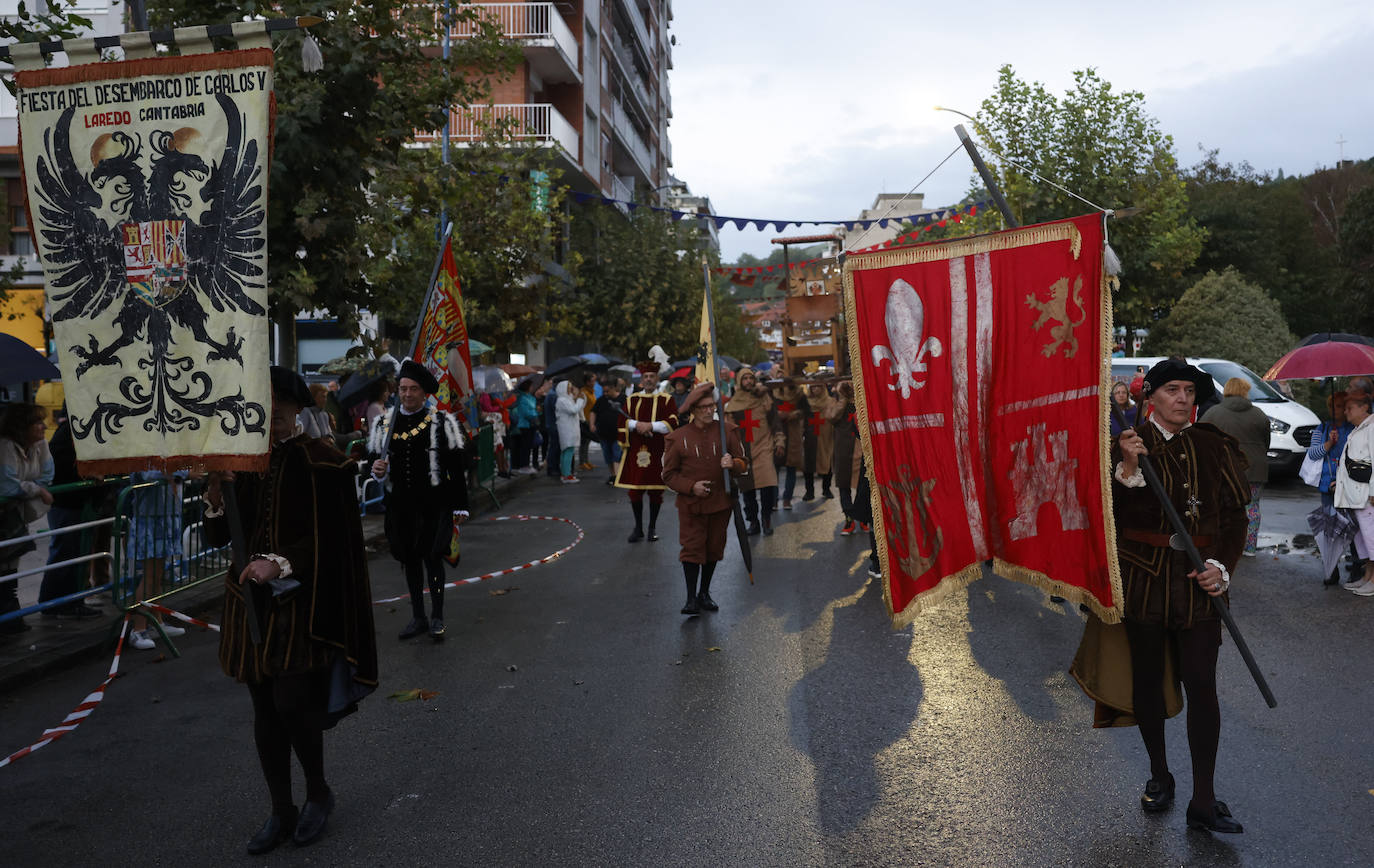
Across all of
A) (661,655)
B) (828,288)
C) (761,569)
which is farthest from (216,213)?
(828,288)

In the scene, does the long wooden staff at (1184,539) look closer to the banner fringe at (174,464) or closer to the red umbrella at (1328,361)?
the banner fringe at (174,464)

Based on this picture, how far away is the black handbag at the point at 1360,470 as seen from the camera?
9359 mm

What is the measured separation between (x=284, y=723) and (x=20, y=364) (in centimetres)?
545

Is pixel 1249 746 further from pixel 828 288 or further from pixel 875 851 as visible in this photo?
pixel 828 288

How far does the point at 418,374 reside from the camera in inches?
307

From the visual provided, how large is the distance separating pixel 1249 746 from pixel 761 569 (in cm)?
601

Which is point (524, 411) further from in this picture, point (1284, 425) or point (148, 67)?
point (148, 67)

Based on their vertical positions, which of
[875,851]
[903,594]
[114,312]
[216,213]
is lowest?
[875,851]

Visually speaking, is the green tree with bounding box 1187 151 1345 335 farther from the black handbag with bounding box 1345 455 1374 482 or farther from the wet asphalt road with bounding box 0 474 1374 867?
the wet asphalt road with bounding box 0 474 1374 867

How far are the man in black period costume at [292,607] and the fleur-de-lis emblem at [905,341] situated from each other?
2.30m

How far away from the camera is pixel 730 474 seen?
8750 mm

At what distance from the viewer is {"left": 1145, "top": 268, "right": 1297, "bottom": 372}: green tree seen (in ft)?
85.9

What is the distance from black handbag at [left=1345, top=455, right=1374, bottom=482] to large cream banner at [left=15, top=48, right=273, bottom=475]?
8.64 meters

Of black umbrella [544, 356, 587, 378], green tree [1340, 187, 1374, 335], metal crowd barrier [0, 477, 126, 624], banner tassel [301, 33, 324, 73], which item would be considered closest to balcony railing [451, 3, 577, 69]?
black umbrella [544, 356, 587, 378]
